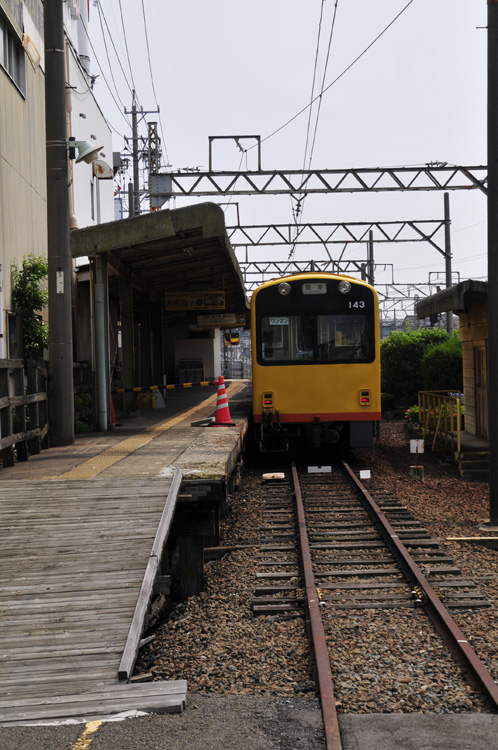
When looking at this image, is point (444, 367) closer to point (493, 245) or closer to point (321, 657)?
point (493, 245)

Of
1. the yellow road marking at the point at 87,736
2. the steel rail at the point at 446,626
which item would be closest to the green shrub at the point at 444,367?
the steel rail at the point at 446,626

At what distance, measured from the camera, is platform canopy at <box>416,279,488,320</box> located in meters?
12.4

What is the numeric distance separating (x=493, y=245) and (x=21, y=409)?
5.29 metres

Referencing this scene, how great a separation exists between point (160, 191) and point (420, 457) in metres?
9.24

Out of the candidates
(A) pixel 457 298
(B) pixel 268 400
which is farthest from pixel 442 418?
(B) pixel 268 400

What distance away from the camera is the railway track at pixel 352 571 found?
4602mm

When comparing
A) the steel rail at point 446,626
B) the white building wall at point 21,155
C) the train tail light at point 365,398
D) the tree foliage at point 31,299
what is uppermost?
the white building wall at point 21,155

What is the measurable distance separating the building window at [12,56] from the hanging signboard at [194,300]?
751 cm

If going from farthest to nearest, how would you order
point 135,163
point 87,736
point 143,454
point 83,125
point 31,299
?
point 135,163 < point 83,125 < point 31,299 < point 143,454 < point 87,736

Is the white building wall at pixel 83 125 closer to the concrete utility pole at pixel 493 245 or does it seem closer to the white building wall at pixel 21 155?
the white building wall at pixel 21 155

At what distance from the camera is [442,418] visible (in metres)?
14.4

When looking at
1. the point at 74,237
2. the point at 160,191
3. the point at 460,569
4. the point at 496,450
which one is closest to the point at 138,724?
the point at 460,569

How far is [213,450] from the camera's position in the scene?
27.4 feet

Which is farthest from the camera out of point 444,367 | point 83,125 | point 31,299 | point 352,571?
point 444,367
